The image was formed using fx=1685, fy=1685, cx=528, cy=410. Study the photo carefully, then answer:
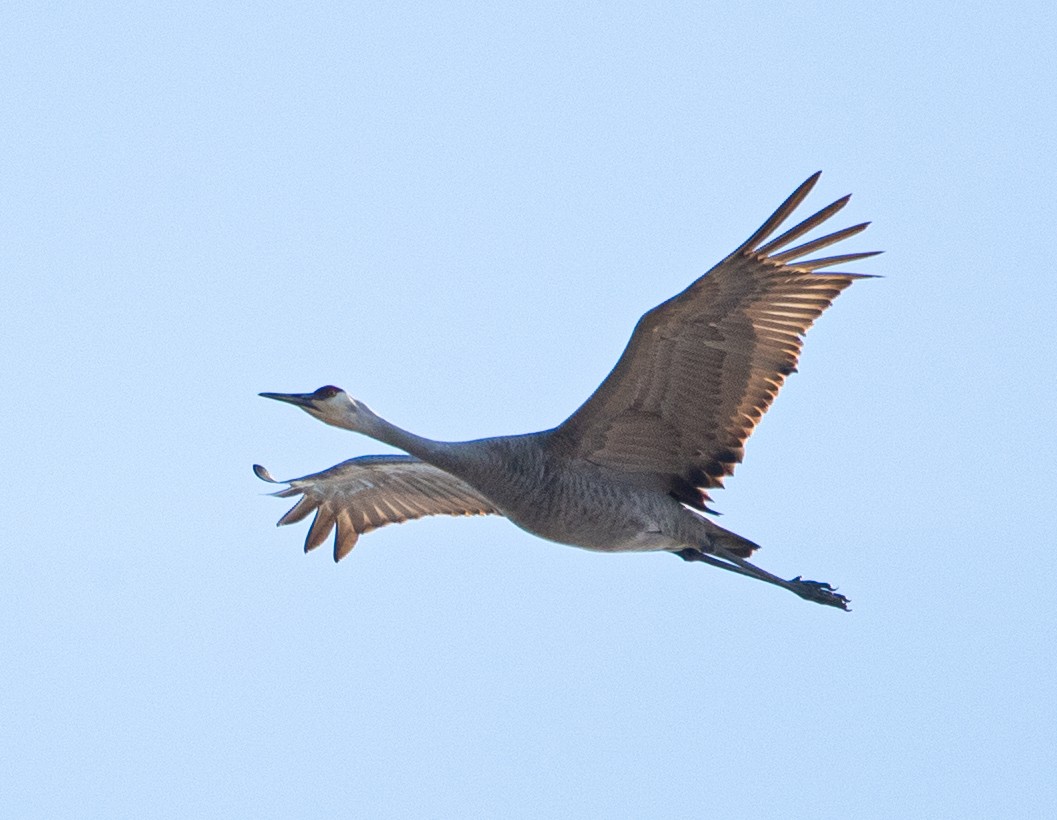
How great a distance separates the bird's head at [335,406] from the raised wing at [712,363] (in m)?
1.60

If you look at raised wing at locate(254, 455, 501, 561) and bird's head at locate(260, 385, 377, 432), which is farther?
raised wing at locate(254, 455, 501, 561)

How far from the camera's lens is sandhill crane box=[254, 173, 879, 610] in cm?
1352

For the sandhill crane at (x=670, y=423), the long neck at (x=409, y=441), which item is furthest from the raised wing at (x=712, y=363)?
the long neck at (x=409, y=441)

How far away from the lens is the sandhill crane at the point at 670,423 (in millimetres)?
13516

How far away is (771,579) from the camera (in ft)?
48.5

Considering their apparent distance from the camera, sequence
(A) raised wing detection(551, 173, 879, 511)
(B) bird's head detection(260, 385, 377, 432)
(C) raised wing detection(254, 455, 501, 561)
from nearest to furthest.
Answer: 1. (A) raised wing detection(551, 173, 879, 511)
2. (B) bird's head detection(260, 385, 377, 432)
3. (C) raised wing detection(254, 455, 501, 561)

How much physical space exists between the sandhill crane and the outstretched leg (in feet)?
0.06

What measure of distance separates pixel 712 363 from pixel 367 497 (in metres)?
4.53

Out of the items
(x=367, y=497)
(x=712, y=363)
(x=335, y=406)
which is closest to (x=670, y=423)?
(x=712, y=363)

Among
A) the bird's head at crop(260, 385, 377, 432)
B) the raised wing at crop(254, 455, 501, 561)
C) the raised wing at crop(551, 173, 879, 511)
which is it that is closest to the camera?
the raised wing at crop(551, 173, 879, 511)

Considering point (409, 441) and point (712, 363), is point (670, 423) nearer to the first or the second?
point (712, 363)

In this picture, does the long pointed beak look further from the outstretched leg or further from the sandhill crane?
the outstretched leg

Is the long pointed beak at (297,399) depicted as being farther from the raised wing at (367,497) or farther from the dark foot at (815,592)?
the dark foot at (815,592)

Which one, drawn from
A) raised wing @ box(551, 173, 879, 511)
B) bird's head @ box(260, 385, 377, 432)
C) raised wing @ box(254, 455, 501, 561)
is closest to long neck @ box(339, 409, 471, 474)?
bird's head @ box(260, 385, 377, 432)
